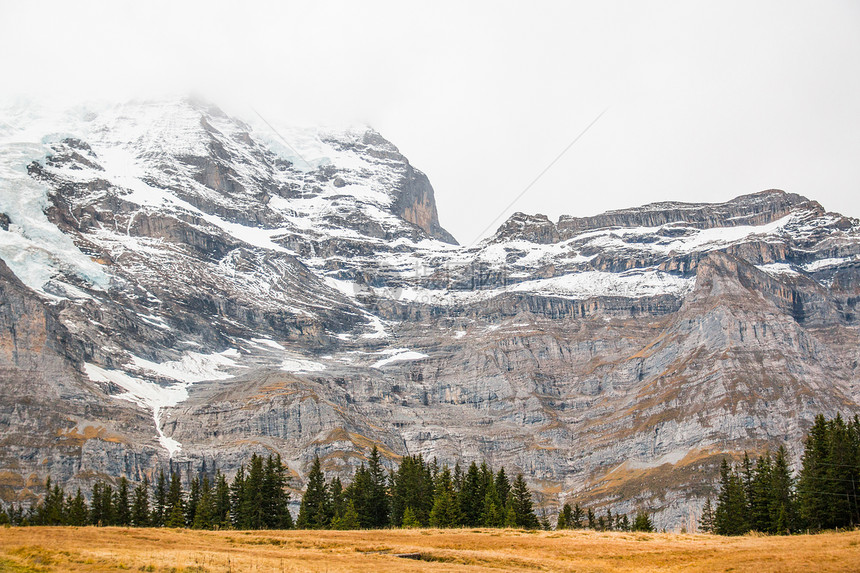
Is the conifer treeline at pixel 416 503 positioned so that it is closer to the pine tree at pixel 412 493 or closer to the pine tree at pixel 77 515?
the pine tree at pixel 412 493

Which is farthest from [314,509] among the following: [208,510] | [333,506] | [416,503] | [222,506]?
[208,510]

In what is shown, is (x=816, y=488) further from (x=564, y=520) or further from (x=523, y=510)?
(x=564, y=520)

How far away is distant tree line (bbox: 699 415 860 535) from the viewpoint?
72375 millimetres

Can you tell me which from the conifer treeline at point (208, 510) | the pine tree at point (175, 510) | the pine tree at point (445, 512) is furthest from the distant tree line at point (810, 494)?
the pine tree at point (175, 510)

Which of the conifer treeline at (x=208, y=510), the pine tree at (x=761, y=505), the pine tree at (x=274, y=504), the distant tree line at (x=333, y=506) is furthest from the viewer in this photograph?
the pine tree at (x=274, y=504)

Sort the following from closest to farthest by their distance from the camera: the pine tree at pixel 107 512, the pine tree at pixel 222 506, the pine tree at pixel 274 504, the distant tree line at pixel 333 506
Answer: the distant tree line at pixel 333 506 < the pine tree at pixel 274 504 < the pine tree at pixel 222 506 < the pine tree at pixel 107 512

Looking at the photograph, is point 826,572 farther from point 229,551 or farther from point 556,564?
point 229,551

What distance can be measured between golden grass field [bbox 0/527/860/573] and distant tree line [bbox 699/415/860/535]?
16.3 metres

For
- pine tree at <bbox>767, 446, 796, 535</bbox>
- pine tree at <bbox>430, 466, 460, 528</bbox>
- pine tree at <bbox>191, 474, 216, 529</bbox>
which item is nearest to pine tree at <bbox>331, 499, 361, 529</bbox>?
pine tree at <bbox>430, 466, 460, 528</bbox>

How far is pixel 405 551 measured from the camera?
54250 millimetres

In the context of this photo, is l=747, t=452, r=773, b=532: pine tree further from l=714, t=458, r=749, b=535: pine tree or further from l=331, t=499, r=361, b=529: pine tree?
l=331, t=499, r=361, b=529: pine tree

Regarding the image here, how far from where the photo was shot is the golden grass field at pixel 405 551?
1726 inches

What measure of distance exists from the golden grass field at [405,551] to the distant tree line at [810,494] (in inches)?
642

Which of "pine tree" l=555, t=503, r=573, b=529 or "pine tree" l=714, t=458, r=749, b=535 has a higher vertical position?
"pine tree" l=714, t=458, r=749, b=535
